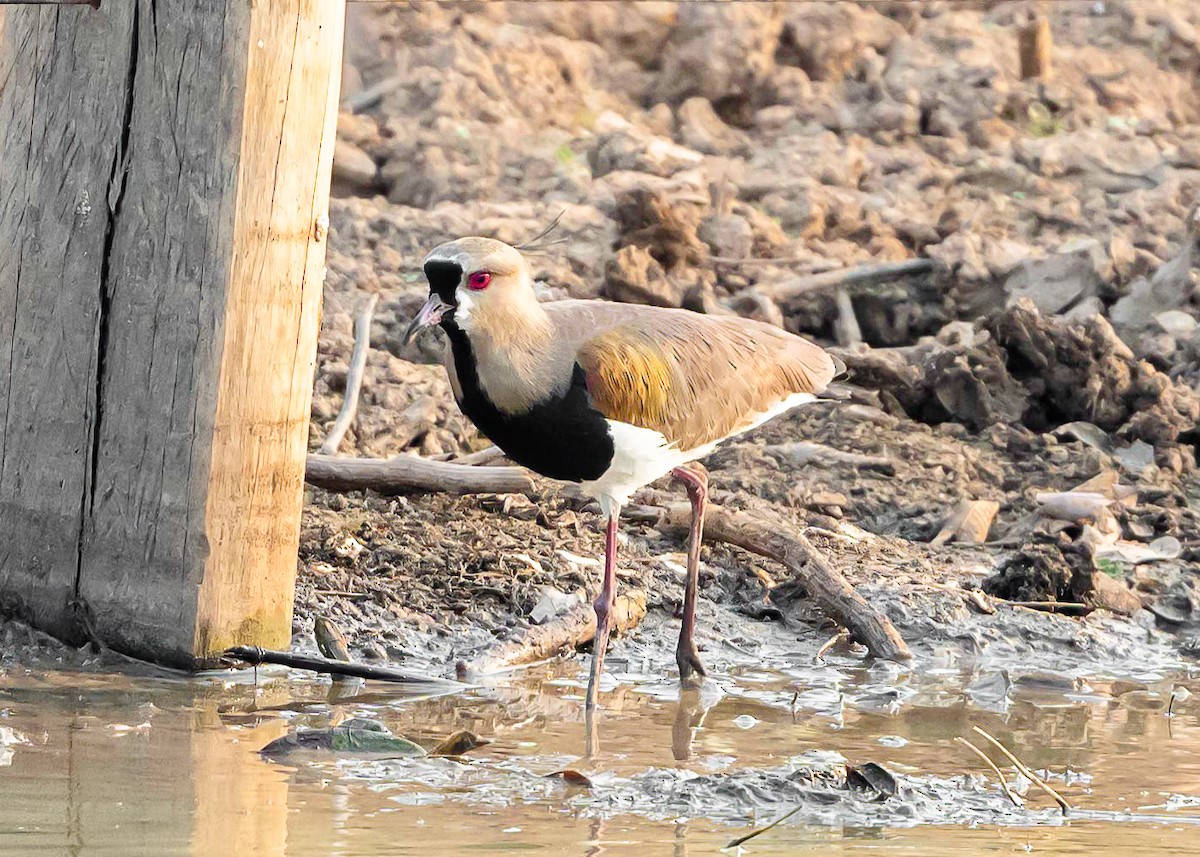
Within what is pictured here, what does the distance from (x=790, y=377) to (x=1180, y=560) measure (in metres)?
1.88

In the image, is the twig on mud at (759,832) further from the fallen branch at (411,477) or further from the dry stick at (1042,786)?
the fallen branch at (411,477)

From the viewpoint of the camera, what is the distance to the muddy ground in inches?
259

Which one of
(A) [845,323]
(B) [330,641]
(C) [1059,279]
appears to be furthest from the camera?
(C) [1059,279]

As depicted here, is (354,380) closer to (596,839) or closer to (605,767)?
(605,767)

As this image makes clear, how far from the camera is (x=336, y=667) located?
5.48 meters

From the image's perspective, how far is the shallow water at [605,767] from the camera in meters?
4.14

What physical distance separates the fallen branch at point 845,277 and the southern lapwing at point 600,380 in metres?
2.76

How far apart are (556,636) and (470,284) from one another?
136 centimetres

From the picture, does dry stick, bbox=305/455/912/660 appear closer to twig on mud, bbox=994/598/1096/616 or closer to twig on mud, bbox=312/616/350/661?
twig on mud, bbox=994/598/1096/616

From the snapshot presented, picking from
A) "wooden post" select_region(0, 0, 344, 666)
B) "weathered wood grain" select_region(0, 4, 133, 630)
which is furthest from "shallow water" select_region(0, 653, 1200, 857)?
"weathered wood grain" select_region(0, 4, 133, 630)

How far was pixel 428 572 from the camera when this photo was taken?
21.1 feet

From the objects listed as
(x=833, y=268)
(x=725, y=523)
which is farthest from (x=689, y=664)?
(x=833, y=268)

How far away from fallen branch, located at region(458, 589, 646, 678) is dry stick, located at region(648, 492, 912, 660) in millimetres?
397

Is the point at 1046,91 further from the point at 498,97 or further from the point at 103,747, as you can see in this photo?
the point at 103,747
